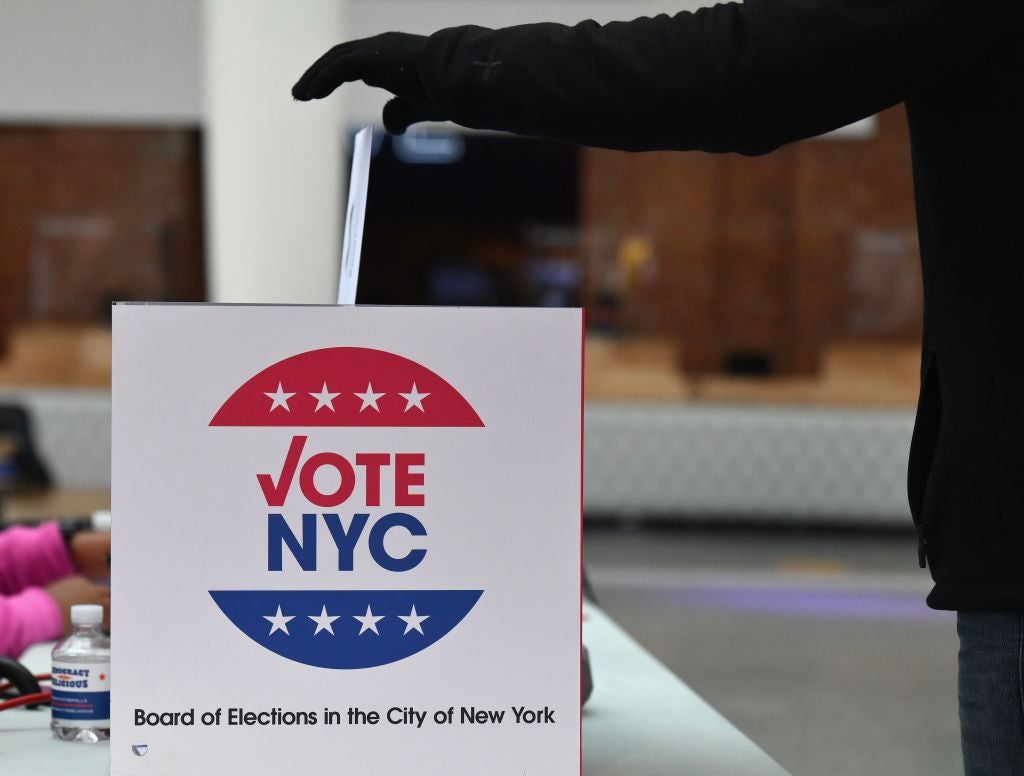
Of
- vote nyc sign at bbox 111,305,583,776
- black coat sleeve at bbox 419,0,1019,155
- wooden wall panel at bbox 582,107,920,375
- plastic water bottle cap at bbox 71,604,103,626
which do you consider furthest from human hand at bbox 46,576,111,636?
wooden wall panel at bbox 582,107,920,375

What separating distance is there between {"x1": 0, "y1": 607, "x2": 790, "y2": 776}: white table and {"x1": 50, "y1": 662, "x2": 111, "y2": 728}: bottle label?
18 millimetres

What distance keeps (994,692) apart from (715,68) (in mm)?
414

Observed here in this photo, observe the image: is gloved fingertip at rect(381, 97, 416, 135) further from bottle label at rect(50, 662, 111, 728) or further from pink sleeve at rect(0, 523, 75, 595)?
pink sleeve at rect(0, 523, 75, 595)

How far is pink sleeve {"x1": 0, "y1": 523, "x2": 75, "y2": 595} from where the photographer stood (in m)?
1.41

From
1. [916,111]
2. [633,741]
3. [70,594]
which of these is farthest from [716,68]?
[70,594]

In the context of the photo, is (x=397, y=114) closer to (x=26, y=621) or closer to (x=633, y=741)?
(x=633, y=741)

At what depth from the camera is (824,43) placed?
0.68 m

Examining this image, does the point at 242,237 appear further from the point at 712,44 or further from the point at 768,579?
the point at 712,44

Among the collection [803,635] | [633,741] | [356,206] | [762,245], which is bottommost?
[803,635]

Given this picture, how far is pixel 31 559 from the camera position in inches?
55.6

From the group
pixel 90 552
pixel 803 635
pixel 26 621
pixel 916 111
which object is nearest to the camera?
pixel 916 111

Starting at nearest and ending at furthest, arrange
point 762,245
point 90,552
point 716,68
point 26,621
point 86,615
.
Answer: point 716,68 < point 86,615 < point 26,621 < point 90,552 < point 762,245

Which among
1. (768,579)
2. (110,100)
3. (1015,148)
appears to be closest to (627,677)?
(1015,148)

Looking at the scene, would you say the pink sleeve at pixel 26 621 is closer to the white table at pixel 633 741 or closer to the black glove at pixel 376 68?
the white table at pixel 633 741
